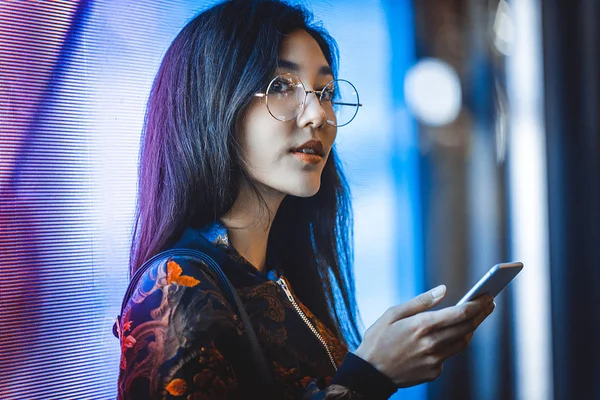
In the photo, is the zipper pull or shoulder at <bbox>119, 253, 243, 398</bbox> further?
the zipper pull

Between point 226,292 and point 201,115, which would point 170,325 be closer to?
point 226,292

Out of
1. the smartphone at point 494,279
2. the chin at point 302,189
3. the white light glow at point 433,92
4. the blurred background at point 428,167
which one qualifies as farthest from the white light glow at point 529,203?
the chin at point 302,189

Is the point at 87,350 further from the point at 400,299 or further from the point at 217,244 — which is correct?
the point at 400,299

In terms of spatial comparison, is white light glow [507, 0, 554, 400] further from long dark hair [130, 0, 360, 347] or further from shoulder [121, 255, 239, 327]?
shoulder [121, 255, 239, 327]

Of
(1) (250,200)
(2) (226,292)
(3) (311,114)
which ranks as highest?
(3) (311,114)

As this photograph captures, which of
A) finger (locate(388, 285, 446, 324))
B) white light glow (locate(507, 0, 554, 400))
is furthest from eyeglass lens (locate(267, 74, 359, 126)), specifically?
white light glow (locate(507, 0, 554, 400))

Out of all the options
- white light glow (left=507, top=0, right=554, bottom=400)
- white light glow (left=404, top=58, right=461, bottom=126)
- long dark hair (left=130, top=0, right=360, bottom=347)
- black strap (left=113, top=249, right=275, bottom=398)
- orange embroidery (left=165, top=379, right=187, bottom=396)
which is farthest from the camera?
white light glow (left=507, top=0, right=554, bottom=400)

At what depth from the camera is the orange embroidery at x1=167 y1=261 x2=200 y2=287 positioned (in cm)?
84

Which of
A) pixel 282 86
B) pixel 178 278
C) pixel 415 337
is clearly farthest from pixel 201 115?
pixel 415 337

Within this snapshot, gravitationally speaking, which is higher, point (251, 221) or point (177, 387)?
point (251, 221)

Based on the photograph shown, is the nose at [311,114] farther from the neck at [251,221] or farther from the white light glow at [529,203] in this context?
the white light glow at [529,203]

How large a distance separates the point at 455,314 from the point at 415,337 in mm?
73

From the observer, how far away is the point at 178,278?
0.85 m

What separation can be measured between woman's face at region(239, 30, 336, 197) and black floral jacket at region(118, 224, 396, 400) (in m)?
0.13
